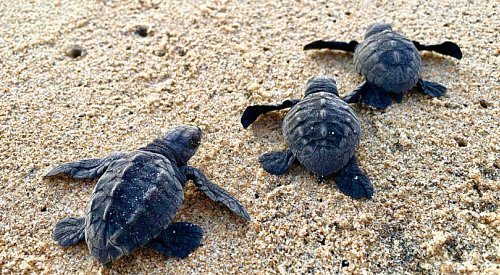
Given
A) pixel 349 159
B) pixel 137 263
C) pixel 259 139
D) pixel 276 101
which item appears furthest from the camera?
pixel 276 101

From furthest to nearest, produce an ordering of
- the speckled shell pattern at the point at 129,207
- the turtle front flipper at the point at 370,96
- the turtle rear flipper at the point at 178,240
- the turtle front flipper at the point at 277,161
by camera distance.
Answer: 1. the turtle front flipper at the point at 370,96
2. the turtle front flipper at the point at 277,161
3. the turtle rear flipper at the point at 178,240
4. the speckled shell pattern at the point at 129,207

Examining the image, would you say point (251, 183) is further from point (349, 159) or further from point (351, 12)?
point (351, 12)

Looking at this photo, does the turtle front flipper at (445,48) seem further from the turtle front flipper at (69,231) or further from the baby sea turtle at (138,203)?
the turtle front flipper at (69,231)

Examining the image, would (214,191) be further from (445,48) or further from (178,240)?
(445,48)

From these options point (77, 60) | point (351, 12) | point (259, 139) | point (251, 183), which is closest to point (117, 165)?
point (251, 183)

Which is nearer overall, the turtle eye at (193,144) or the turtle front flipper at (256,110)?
the turtle eye at (193,144)

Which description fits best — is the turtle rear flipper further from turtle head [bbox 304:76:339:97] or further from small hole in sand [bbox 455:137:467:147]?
small hole in sand [bbox 455:137:467:147]

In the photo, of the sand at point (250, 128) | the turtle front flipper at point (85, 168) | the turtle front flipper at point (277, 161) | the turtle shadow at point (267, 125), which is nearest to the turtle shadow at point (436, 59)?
the sand at point (250, 128)
